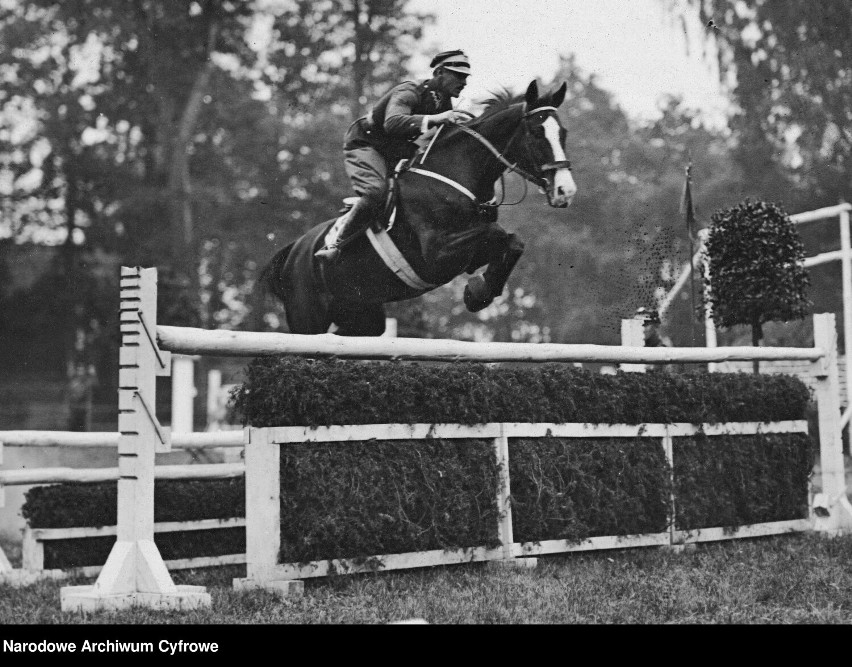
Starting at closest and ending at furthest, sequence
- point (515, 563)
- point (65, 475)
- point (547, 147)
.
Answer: point (515, 563), point (547, 147), point (65, 475)

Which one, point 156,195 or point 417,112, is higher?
point 156,195

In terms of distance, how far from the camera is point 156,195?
22516 millimetres

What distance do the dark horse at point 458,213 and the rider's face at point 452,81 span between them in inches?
8.6

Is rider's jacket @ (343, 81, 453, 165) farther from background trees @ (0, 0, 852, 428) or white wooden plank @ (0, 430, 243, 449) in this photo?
background trees @ (0, 0, 852, 428)

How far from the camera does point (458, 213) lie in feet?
21.2

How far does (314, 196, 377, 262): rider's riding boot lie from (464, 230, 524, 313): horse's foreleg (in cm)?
74

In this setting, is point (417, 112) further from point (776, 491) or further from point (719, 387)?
Result: point (776, 491)

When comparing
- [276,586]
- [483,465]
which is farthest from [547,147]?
[276,586]

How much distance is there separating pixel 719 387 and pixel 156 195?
17721 millimetres

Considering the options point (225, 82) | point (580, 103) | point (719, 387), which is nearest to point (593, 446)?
point (719, 387)

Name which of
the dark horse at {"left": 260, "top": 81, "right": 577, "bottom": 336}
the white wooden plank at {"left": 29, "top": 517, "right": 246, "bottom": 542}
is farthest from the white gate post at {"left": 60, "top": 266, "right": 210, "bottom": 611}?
the dark horse at {"left": 260, "top": 81, "right": 577, "bottom": 336}

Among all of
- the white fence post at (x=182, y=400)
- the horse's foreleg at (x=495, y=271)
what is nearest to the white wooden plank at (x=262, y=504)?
the horse's foreleg at (x=495, y=271)

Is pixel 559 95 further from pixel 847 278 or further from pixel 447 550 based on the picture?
Answer: pixel 847 278

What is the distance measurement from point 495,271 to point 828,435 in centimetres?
285
